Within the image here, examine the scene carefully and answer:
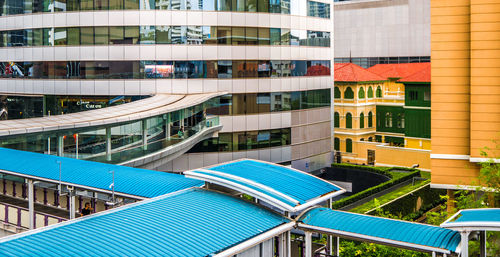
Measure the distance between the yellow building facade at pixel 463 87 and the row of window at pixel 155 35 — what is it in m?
19.8

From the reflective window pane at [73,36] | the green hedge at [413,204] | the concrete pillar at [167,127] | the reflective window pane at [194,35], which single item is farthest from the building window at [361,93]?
the concrete pillar at [167,127]

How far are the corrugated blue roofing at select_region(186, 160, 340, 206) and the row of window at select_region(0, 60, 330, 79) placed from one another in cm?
2486

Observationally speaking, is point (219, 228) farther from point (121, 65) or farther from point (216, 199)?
point (121, 65)

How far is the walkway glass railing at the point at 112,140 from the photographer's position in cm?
2838

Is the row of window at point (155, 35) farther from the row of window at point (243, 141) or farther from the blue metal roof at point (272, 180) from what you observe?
the blue metal roof at point (272, 180)

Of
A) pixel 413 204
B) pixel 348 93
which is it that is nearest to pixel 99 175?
pixel 413 204

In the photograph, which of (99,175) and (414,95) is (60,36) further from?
(414,95)

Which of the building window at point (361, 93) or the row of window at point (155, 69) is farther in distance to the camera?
the building window at point (361, 93)

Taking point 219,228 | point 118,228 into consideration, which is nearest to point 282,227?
point 219,228

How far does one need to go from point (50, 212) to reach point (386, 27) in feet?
258

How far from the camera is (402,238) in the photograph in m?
15.4

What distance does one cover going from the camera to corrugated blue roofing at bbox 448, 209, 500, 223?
14906mm

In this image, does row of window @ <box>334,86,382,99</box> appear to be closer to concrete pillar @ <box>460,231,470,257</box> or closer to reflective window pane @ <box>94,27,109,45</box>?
reflective window pane @ <box>94,27,109,45</box>

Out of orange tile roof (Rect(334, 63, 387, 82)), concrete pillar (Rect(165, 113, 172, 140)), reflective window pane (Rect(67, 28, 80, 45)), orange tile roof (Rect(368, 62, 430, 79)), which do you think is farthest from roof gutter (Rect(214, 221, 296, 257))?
orange tile roof (Rect(368, 62, 430, 79))
